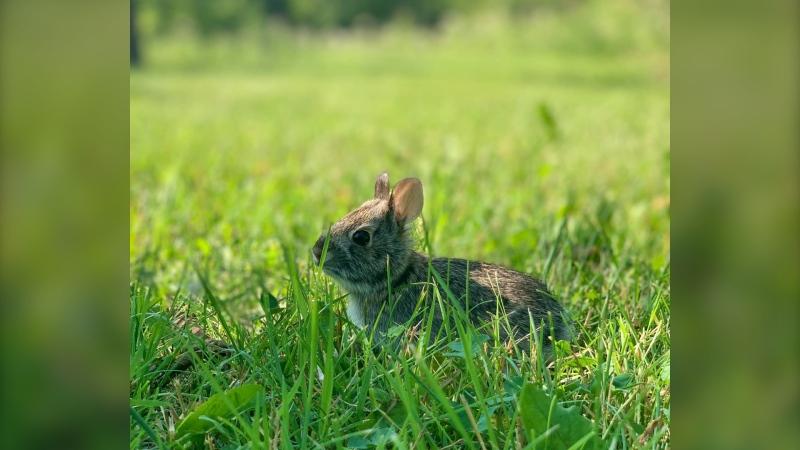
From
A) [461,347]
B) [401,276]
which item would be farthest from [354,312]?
[461,347]

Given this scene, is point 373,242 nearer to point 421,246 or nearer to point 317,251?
point 317,251

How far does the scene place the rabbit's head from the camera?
2.90 metres

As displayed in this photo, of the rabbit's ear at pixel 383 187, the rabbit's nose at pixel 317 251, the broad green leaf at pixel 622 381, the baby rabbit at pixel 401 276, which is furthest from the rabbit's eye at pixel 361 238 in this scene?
the broad green leaf at pixel 622 381

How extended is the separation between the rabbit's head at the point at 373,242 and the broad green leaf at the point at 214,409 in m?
0.95

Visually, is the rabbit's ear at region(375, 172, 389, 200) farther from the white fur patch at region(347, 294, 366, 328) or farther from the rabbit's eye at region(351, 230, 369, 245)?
the white fur patch at region(347, 294, 366, 328)

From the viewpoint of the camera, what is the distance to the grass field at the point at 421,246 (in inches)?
75.6

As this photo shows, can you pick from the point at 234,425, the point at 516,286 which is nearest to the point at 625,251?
the point at 516,286

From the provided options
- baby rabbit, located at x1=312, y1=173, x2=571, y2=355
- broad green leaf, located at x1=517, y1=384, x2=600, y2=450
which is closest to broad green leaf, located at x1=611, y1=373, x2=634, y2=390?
broad green leaf, located at x1=517, y1=384, x2=600, y2=450

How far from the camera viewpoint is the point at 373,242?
116 inches

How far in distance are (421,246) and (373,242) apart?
33 centimetres

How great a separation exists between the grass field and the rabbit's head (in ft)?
0.27

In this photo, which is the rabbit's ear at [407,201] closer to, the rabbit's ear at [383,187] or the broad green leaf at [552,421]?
the rabbit's ear at [383,187]
